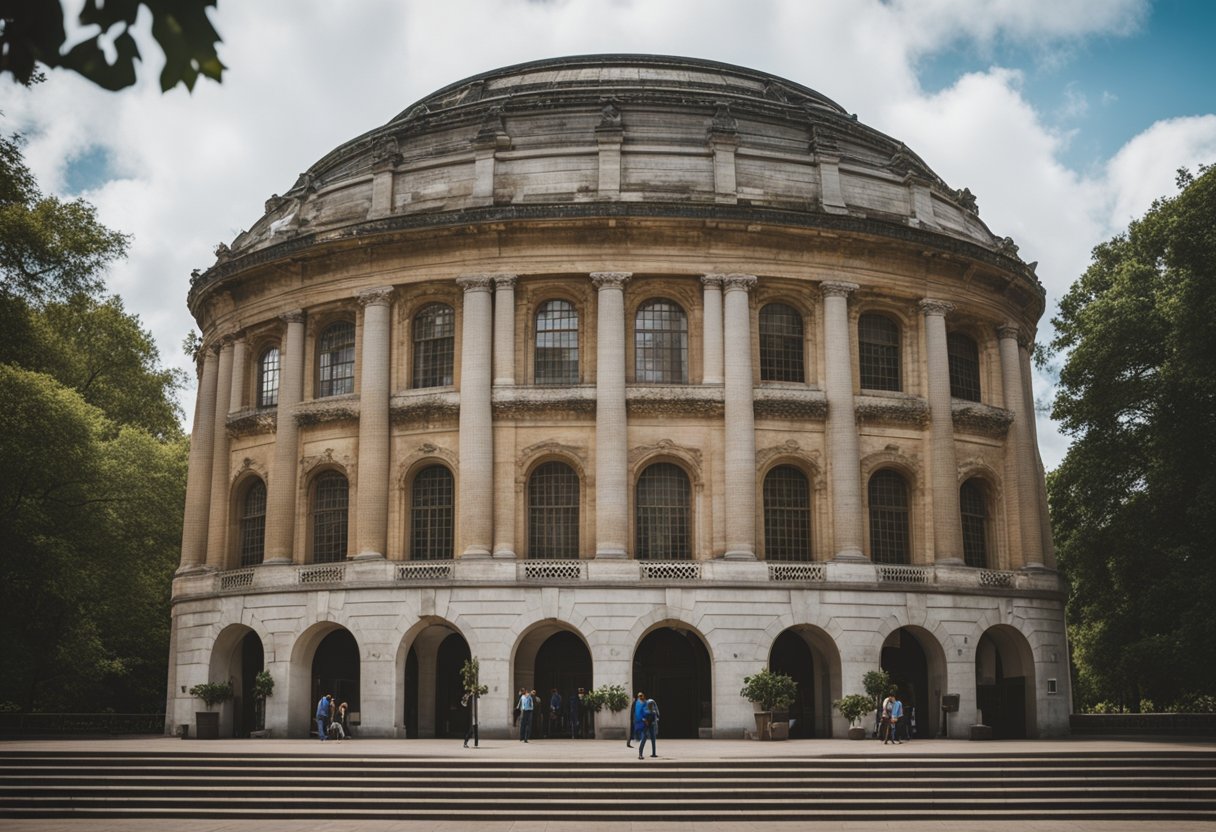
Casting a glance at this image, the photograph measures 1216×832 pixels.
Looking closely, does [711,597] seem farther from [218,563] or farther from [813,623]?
[218,563]

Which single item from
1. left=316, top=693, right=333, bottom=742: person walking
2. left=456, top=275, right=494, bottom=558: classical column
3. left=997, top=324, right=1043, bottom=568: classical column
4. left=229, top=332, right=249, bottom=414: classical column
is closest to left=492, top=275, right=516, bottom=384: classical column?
left=456, top=275, right=494, bottom=558: classical column

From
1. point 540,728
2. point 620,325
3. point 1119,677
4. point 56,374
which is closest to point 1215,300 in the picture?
point 1119,677

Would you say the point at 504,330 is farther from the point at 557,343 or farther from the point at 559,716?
the point at 559,716

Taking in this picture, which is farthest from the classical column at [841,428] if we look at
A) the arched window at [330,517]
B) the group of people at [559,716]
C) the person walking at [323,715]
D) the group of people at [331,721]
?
the arched window at [330,517]

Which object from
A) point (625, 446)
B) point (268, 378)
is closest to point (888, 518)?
point (625, 446)

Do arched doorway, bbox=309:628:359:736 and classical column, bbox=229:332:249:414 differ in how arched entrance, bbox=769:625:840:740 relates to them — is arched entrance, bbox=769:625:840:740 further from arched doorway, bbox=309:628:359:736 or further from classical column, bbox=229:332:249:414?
classical column, bbox=229:332:249:414

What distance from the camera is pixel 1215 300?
109 feet

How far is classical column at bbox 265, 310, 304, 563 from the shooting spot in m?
39.8

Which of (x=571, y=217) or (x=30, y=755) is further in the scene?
(x=571, y=217)

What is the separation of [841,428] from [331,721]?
57.1 ft

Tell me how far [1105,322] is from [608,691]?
20.1m

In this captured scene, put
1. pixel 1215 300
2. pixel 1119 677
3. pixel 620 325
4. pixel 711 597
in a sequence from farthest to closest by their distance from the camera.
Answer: pixel 1119 677 → pixel 620 325 → pixel 711 597 → pixel 1215 300

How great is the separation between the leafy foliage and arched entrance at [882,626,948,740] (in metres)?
34.7

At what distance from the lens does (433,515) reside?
39031mm
